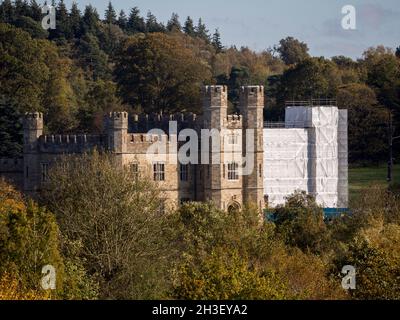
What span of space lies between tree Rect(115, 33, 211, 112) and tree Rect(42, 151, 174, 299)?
25.7 m

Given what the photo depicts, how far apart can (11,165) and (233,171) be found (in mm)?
8416

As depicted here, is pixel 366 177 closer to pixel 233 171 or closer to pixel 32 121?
pixel 233 171

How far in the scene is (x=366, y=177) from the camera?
67.9m

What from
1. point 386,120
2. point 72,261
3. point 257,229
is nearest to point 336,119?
point 386,120

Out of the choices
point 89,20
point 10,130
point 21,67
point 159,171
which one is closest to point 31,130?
point 159,171

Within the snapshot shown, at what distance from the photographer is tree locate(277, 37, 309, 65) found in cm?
11756

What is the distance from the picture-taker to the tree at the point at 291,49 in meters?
118

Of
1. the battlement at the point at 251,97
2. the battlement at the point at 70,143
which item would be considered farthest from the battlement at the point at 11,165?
the battlement at the point at 251,97

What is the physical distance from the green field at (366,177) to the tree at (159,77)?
900cm

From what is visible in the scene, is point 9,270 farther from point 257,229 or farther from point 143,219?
point 257,229

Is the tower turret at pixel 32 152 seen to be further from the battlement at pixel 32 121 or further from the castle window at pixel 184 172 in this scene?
the castle window at pixel 184 172

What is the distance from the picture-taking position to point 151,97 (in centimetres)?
6700

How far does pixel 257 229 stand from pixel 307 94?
35870 mm

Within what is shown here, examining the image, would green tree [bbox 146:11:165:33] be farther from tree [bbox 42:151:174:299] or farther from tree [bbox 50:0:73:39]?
tree [bbox 42:151:174:299]
